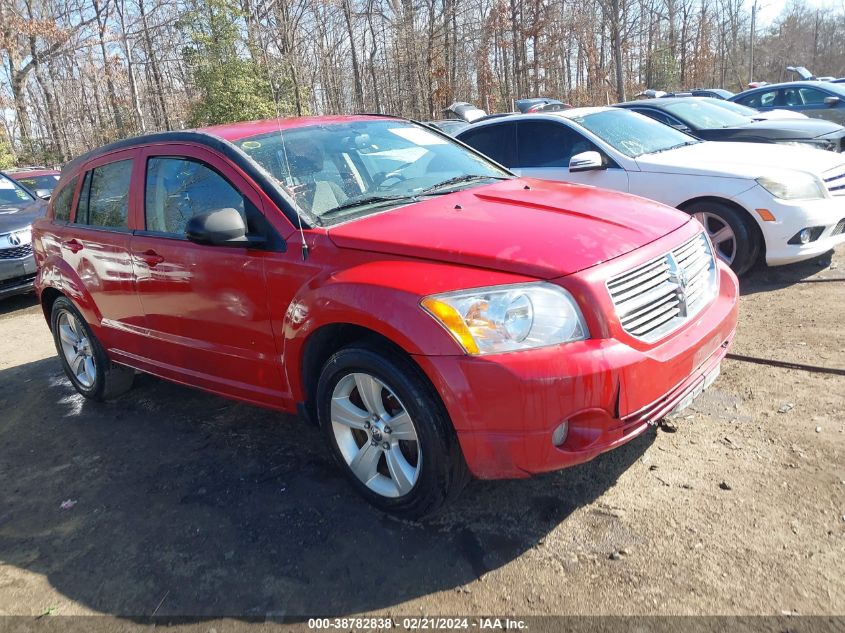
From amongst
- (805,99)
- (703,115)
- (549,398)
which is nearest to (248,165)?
(549,398)

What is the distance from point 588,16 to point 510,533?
3233 centimetres

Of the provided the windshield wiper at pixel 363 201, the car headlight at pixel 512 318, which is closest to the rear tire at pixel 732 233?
the windshield wiper at pixel 363 201

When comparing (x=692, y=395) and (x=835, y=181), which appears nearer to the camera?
(x=692, y=395)

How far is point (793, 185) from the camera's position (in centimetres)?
532

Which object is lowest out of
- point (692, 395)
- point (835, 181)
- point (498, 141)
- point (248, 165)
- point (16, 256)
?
point (692, 395)

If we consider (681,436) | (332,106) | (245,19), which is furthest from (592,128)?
(332,106)

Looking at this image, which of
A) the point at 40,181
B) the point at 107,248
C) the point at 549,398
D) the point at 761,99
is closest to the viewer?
the point at 549,398

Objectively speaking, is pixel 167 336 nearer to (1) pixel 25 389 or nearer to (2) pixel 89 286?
(2) pixel 89 286

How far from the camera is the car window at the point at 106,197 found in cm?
398

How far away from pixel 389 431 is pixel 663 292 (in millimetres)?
1314

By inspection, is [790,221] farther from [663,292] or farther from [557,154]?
[663,292]

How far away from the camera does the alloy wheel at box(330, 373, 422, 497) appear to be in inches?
108

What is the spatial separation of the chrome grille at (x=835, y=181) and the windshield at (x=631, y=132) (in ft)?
4.76

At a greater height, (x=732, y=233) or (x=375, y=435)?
(x=732, y=233)
